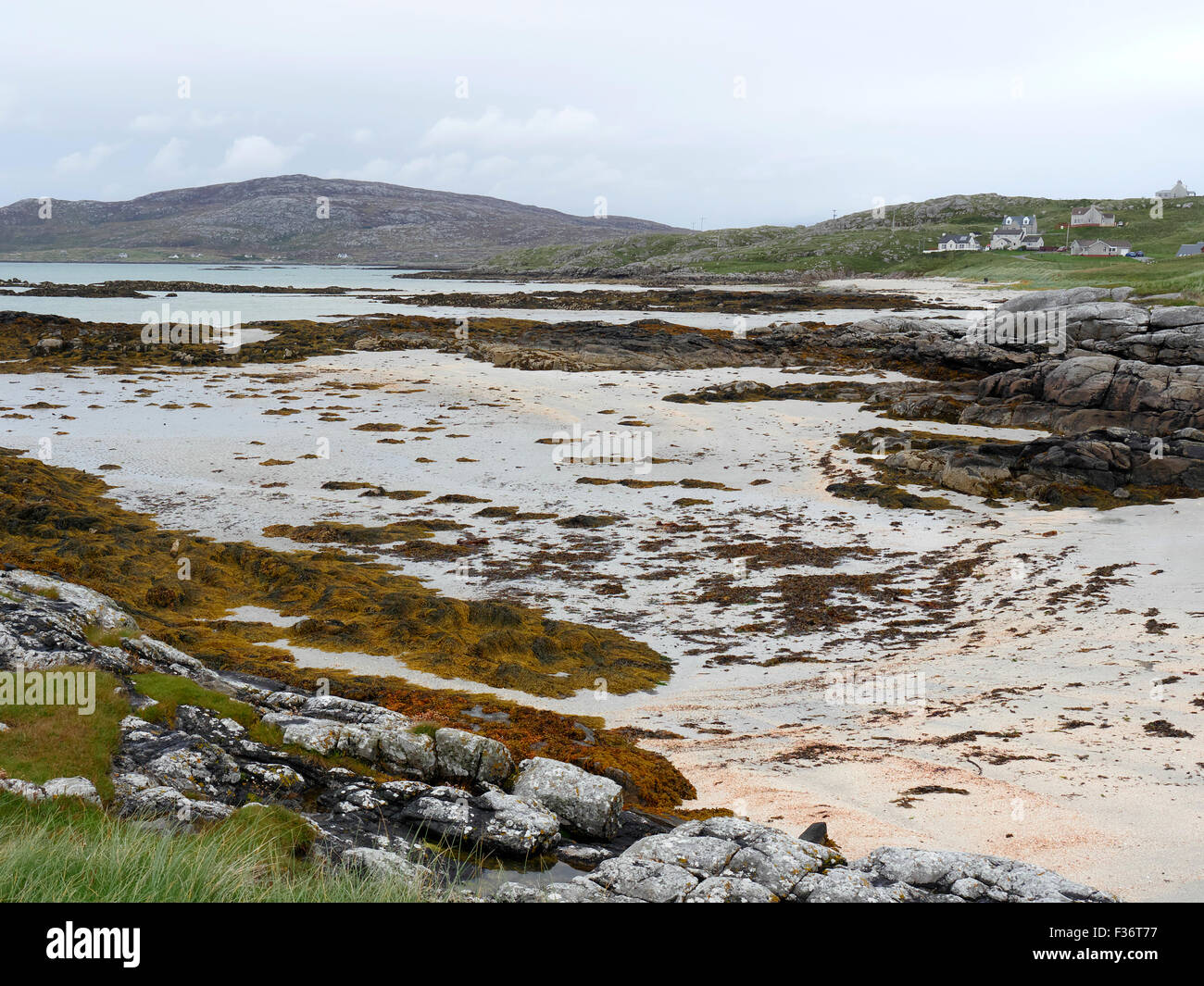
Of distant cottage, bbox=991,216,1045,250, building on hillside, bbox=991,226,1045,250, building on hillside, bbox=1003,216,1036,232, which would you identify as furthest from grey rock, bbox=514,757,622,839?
building on hillside, bbox=1003,216,1036,232

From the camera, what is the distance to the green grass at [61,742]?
6578 millimetres

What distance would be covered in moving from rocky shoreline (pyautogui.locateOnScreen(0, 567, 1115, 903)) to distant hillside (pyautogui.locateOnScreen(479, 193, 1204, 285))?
3738 inches

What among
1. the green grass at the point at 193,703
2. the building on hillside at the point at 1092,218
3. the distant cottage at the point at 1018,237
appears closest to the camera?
the green grass at the point at 193,703

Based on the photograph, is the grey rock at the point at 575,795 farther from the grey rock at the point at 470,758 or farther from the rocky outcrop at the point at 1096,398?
the rocky outcrop at the point at 1096,398

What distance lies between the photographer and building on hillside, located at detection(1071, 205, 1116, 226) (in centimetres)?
12175

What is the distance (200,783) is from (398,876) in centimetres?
293

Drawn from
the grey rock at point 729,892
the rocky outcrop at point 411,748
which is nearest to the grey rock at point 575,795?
the rocky outcrop at point 411,748

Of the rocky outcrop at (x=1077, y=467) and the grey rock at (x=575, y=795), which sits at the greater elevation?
the rocky outcrop at (x=1077, y=467)

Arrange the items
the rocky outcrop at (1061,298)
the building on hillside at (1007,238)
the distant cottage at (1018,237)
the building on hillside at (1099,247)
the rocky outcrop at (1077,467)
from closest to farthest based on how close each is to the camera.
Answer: the rocky outcrop at (1077,467)
the rocky outcrop at (1061,298)
the building on hillside at (1099,247)
the distant cottage at (1018,237)
the building on hillside at (1007,238)

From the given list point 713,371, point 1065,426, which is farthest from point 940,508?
point 713,371

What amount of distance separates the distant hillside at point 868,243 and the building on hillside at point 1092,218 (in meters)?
1.89

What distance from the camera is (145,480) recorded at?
86.5ft

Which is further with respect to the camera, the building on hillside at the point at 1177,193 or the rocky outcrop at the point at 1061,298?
the building on hillside at the point at 1177,193
